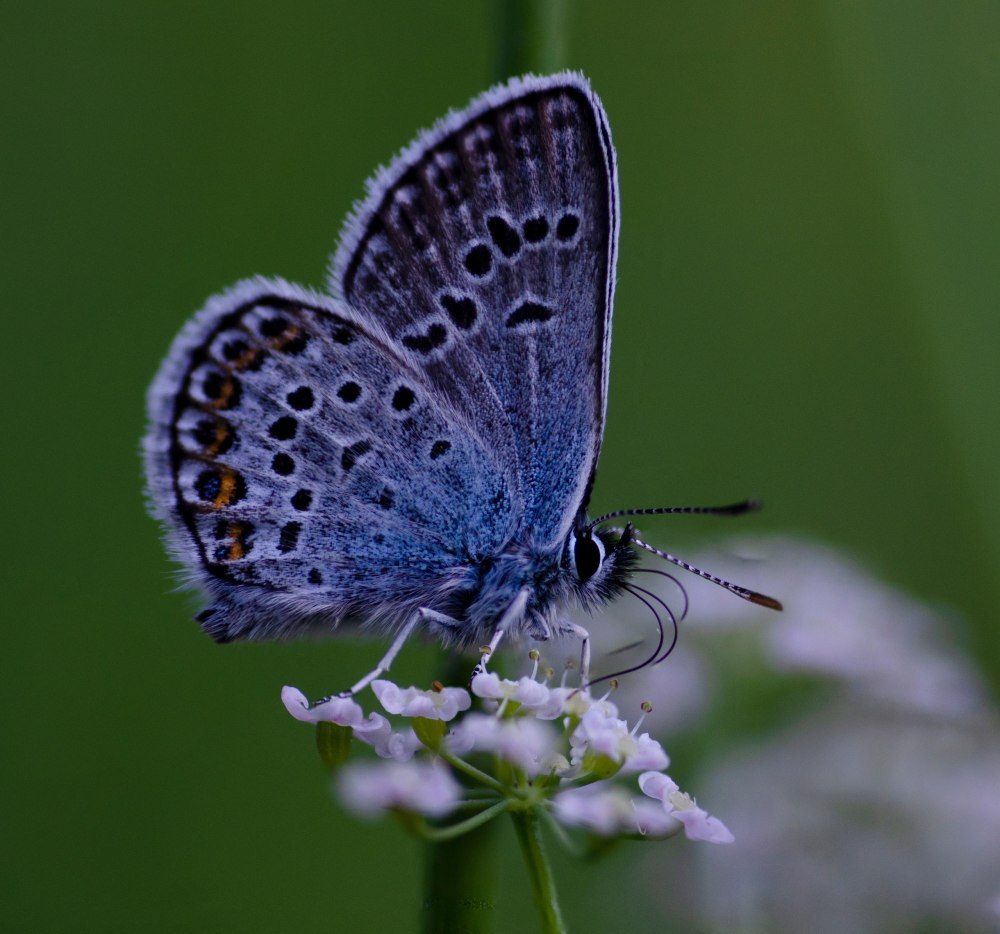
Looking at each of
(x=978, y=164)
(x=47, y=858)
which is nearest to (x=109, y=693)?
(x=47, y=858)

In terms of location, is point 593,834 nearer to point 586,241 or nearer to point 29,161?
point 586,241

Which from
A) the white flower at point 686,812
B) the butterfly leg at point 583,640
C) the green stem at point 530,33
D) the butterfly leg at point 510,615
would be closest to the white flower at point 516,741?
the white flower at point 686,812

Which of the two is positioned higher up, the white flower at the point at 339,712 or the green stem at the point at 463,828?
the white flower at the point at 339,712

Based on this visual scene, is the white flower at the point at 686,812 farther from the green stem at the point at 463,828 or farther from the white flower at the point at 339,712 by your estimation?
the white flower at the point at 339,712

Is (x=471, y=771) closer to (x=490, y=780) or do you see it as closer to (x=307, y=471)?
(x=490, y=780)

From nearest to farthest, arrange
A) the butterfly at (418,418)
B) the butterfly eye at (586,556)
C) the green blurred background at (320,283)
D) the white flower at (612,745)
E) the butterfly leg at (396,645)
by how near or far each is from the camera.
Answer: the white flower at (612,745), the butterfly leg at (396,645), the butterfly at (418,418), the butterfly eye at (586,556), the green blurred background at (320,283)

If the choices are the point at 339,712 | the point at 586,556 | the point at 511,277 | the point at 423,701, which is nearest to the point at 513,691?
the point at 423,701
